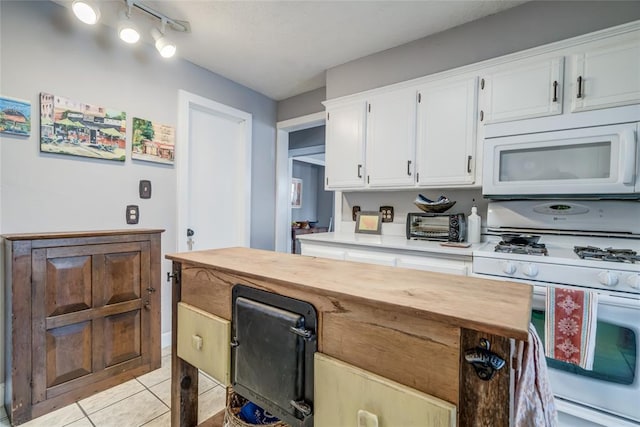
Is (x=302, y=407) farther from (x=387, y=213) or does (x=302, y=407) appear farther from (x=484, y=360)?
(x=387, y=213)

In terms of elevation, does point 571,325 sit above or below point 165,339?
above

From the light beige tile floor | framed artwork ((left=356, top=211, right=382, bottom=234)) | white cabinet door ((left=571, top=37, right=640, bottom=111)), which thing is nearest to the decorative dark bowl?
framed artwork ((left=356, top=211, right=382, bottom=234))

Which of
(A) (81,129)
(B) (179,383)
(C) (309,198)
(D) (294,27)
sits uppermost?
(D) (294,27)

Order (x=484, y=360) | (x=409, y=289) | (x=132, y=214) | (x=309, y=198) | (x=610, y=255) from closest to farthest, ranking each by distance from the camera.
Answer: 1. (x=484, y=360)
2. (x=409, y=289)
3. (x=610, y=255)
4. (x=132, y=214)
5. (x=309, y=198)

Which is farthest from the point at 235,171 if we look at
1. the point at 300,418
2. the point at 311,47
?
the point at 300,418

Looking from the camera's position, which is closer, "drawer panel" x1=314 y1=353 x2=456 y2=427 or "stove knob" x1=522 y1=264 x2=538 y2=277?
"drawer panel" x1=314 y1=353 x2=456 y2=427

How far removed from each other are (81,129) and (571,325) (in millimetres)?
3098

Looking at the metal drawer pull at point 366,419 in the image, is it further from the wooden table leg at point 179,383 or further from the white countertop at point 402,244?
the white countertop at point 402,244

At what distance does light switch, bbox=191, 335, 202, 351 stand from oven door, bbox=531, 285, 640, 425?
1.59 metres

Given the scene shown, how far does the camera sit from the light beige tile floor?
61.2 inches

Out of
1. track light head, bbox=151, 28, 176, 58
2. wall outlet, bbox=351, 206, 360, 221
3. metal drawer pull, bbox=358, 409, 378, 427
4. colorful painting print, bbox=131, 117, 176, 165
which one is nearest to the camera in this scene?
metal drawer pull, bbox=358, 409, 378, 427

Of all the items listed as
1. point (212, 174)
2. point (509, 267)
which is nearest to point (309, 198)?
point (212, 174)

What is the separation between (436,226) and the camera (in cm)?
224

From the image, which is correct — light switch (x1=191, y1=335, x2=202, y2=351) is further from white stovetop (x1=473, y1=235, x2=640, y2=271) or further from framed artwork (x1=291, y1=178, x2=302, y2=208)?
framed artwork (x1=291, y1=178, x2=302, y2=208)
